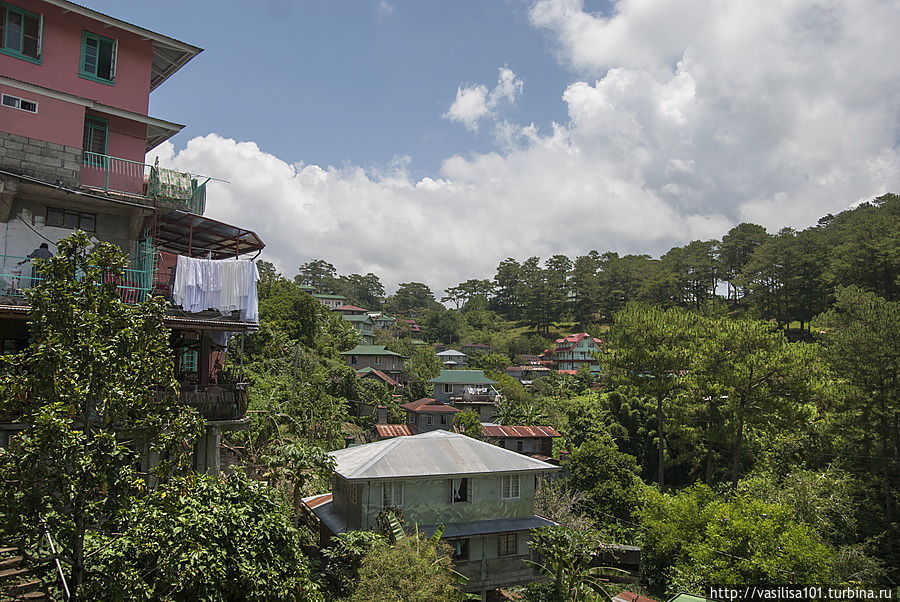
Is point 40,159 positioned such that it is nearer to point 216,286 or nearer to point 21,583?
point 216,286

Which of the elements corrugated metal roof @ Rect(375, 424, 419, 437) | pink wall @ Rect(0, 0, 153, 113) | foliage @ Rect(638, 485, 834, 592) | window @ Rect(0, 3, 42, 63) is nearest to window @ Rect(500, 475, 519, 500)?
foliage @ Rect(638, 485, 834, 592)

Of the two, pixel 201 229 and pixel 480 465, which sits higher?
pixel 201 229

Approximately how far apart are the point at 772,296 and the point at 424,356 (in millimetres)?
46547

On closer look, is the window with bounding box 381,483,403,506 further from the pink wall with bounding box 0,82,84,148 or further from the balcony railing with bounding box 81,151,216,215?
the pink wall with bounding box 0,82,84,148

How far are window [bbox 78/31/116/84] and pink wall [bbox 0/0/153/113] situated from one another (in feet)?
0.45

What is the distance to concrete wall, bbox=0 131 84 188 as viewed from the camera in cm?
1583

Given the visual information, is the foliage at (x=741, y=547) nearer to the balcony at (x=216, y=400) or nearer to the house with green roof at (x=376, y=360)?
the balcony at (x=216, y=400)

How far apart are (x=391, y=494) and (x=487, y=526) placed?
411 centimetres

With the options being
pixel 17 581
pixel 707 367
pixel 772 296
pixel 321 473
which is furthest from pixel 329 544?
pixel 772 296

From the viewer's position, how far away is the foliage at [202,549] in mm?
8727

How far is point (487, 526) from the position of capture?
2117 cm

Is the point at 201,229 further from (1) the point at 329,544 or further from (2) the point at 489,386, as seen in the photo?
(2) the point at 489,386

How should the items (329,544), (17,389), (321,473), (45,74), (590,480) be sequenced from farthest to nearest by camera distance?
(590,480) → (329,544) → (321,473) → (45,74) → (17,389)

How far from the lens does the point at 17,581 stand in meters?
8.19
